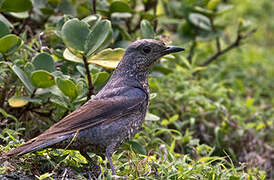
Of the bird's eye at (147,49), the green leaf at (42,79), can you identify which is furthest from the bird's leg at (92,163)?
the bird's eye at (147,49)

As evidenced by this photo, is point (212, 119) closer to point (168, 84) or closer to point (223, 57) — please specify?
point (168, 84)

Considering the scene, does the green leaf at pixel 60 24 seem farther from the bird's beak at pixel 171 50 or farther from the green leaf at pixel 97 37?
the bird's beak at pixel 171 50

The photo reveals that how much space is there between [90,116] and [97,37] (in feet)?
2.87

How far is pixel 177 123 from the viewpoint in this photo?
5.72m

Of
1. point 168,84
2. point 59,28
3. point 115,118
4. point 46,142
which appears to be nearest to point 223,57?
point 168,84

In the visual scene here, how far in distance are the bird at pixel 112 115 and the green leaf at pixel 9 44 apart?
961 mm

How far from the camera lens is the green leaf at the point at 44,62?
450 centimetres

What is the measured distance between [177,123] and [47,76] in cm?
203

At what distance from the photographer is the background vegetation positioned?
4043 mm

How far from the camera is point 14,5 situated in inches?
190

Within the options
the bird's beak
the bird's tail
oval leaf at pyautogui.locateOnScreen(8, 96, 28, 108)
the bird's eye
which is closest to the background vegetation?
oval leaf at pyautogui.locateOnScreen(8, 96, 28, 108)

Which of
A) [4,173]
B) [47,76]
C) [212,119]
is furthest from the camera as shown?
[212,119]

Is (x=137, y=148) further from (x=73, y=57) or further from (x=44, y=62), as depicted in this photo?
(x=44, y=62)

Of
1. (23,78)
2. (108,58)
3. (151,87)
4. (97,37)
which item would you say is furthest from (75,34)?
(151,87)
